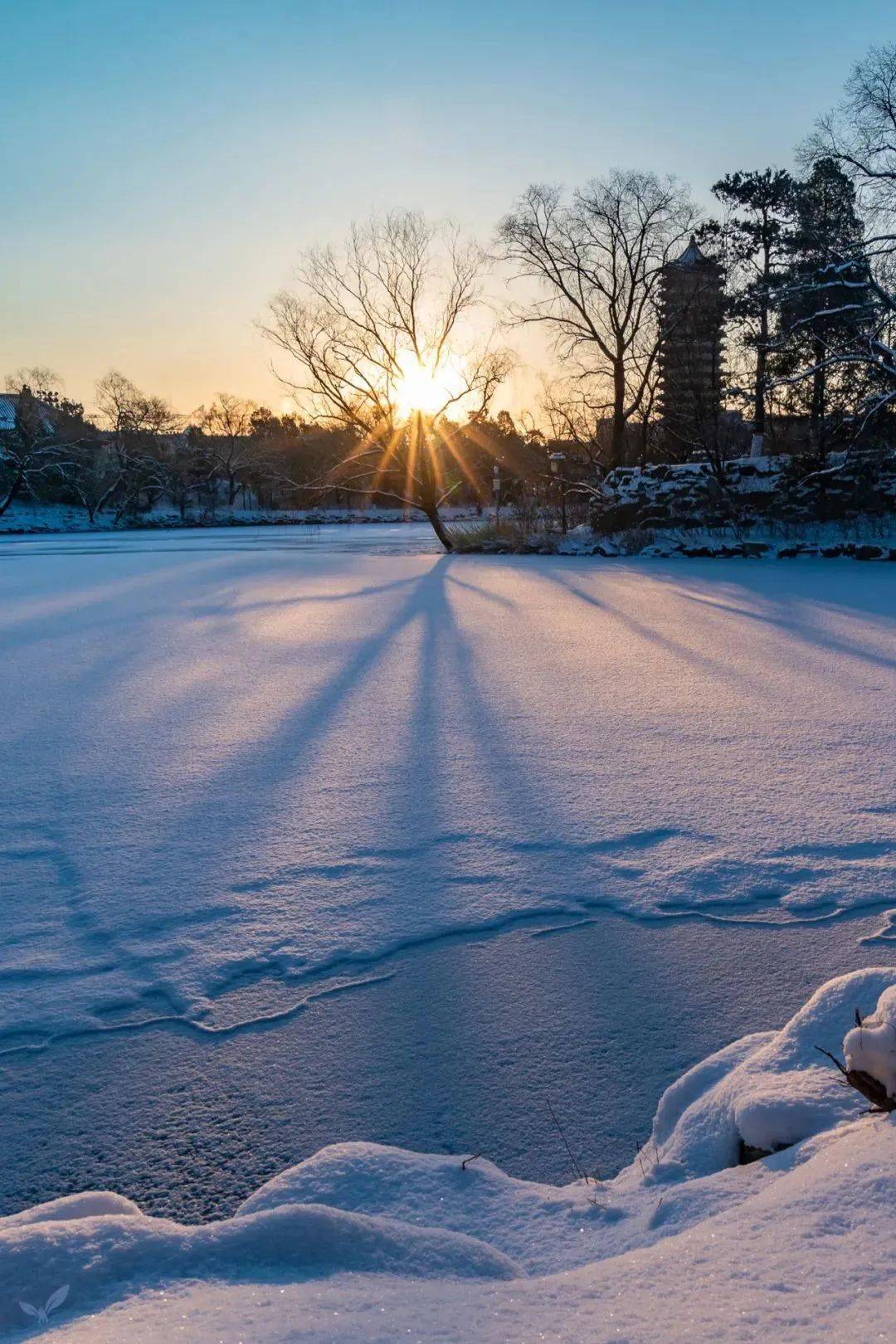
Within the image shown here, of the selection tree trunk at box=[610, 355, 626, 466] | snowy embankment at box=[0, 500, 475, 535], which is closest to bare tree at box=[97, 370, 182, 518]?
snowy embankment at box=[0, 500, 475, 535]

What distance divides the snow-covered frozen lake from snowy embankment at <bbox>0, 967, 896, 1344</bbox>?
200 millimetres

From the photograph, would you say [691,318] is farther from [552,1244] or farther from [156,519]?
[156,519]

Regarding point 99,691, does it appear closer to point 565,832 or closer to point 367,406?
point 565,832

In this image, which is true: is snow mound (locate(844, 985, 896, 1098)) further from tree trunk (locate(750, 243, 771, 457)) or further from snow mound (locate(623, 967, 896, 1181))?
tree trunk (locate(750, 243, 771, 457))

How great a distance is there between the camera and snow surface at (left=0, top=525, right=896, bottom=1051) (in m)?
2.78

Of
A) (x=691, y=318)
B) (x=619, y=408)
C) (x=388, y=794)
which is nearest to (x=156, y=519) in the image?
(x=619, y=408)

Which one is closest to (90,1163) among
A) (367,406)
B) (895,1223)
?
(895,1223)

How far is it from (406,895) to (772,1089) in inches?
63.2

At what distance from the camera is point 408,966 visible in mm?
2625

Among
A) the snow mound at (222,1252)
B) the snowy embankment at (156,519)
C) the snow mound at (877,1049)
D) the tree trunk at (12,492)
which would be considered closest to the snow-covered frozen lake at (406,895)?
the snow mound at (222,1252)

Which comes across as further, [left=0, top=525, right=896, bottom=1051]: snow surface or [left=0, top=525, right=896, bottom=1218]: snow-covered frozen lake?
[left=0, top=525, right=896, bottom=1051]: snow surface

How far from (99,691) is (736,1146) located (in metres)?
5.75

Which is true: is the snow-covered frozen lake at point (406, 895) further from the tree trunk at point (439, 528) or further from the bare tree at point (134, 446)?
the bare tree at point (134, 446)

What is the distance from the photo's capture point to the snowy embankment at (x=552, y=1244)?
3.69 ft
